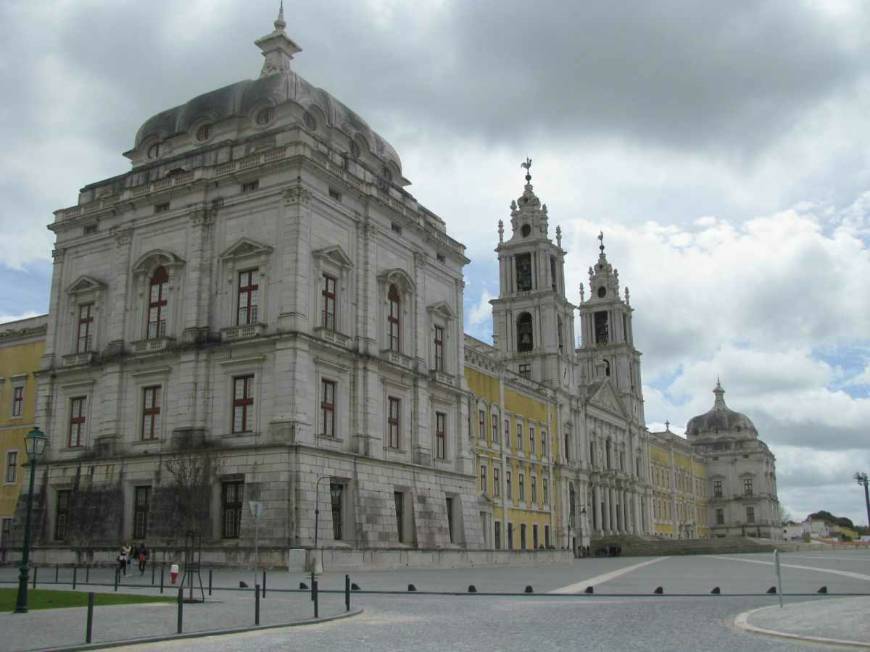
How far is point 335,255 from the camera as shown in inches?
1785

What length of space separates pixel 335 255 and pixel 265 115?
33.2 feet

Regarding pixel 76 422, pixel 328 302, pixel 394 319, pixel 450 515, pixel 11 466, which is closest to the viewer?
pixel 328 302

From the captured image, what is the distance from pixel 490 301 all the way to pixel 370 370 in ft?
153

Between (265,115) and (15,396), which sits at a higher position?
(265,115)

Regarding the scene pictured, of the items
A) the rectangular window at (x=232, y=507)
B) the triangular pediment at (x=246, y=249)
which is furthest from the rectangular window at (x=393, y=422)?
the triangular pediment at (x=246, y=249)

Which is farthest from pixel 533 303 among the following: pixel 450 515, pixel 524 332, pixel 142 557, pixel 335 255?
pixel 142 557

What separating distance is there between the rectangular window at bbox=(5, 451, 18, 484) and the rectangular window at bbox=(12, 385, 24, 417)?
238 centimetres

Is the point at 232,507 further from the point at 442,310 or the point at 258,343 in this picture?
the point at 442,310

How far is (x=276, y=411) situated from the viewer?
40812 mm

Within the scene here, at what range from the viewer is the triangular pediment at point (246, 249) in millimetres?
43688

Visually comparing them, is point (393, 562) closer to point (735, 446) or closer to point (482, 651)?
point (482, 651)

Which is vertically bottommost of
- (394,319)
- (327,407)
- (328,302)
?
(327,407)

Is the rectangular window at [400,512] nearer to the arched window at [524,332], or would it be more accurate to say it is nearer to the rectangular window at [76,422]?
the rectangular window at [76,422]

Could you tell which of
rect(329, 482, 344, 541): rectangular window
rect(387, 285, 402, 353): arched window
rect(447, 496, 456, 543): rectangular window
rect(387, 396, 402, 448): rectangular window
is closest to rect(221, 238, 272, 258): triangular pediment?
rect(387, 285, 402, 353): arched window
